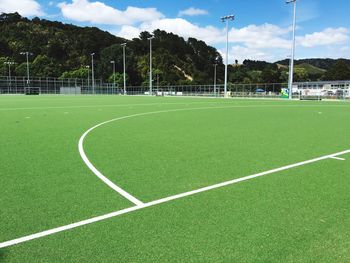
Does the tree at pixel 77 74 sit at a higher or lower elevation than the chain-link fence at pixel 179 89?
higher

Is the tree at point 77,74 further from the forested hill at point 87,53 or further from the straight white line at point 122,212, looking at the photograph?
the straight white line at point 122,212

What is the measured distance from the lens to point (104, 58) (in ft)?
447

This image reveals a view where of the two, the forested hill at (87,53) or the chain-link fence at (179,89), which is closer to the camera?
the chain-link fence at (179,89)

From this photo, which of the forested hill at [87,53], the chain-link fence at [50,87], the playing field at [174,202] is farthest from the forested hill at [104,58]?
the playing field at [174,202]

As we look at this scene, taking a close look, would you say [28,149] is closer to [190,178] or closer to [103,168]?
[103,168]

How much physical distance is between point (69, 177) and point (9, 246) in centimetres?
250

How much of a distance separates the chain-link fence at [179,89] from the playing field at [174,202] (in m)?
42.2

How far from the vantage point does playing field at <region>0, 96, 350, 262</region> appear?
11.5 ft

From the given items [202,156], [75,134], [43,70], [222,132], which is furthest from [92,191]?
[43,70]

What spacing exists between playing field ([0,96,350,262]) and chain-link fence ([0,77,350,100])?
42165 mm

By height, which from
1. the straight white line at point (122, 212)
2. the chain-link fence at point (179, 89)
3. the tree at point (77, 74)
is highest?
the tree at point (77, 74)

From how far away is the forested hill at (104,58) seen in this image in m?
123

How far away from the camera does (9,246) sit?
3.55m

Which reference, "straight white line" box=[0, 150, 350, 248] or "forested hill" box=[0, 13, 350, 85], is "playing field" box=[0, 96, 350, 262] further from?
"forested hill" box=[0, 13, 350, 85]
